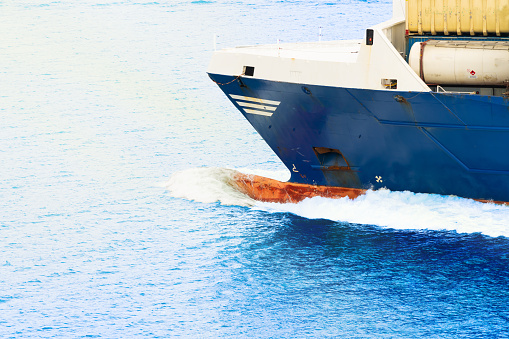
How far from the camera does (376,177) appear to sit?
24.7 metres

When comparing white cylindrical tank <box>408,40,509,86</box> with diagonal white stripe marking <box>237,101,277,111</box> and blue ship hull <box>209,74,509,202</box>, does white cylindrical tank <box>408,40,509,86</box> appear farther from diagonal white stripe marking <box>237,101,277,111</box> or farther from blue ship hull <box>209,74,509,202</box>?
diagonal white stripe marking <box>237,101,277,111</box>

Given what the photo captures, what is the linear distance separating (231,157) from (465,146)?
12661mm

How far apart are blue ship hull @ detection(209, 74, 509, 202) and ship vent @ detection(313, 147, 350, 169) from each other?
0.11ft

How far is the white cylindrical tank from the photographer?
22.7 metres

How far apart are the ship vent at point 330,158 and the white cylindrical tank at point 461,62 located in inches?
144

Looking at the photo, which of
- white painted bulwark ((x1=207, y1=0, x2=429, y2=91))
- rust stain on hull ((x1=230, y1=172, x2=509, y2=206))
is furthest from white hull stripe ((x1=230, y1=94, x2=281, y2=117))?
rust stain on hull ((x1=230, y1=172, x2=509, y2=206))

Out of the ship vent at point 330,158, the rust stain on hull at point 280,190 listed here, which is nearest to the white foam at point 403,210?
the rust stain on hull at point 280,190

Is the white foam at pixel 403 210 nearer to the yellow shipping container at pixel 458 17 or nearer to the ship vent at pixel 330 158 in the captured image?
the ship vent at pixel 330 158

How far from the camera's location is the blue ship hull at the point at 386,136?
878 inches

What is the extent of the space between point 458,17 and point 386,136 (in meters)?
4.42

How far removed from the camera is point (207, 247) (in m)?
23.2

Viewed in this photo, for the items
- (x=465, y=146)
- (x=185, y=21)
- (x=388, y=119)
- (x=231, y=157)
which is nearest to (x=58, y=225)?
(x=231, y=157)

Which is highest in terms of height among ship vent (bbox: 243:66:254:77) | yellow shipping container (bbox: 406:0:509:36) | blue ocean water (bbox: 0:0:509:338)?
yellow shipping container (bbox: 406:0:509:36)

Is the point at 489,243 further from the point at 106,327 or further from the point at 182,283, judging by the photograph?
the point at 106,327
